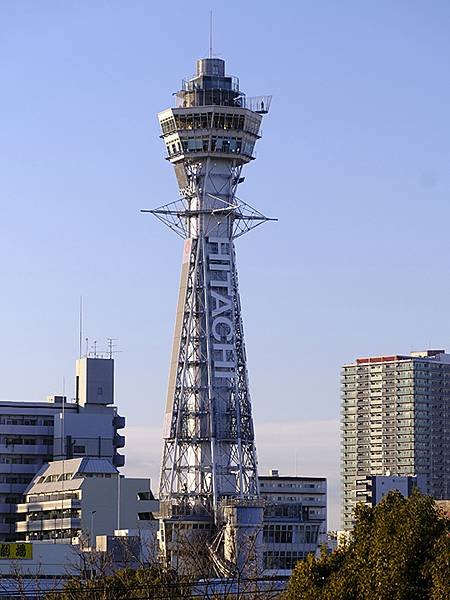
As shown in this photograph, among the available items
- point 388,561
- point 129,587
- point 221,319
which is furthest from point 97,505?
point 388,561

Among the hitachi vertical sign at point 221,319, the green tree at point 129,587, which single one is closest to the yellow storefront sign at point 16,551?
the green tree at point 129,587

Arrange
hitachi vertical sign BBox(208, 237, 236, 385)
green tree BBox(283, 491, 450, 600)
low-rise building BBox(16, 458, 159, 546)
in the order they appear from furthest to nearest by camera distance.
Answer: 1. hitachi vertical sign BBox(208, 237, 236, 385)
2. low-rise building BBox(16, 458, 159, 546)
3. green tree BBox(283, 491, 450, 600)

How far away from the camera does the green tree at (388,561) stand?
60875 millimetres

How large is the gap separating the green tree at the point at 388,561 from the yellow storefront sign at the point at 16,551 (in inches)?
2979

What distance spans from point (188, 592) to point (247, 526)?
325ft

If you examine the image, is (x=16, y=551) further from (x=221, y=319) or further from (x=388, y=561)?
(x=388, y=561)

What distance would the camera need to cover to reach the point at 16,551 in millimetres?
141500

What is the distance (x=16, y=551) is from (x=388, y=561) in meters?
83.5

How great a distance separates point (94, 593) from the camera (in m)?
88.7

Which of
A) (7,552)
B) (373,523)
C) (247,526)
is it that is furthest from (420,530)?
(247,526)

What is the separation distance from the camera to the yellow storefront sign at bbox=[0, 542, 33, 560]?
5500 inches

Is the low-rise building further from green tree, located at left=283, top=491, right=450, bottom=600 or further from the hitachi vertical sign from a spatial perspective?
green tree, located at left=283, top=491, right=450, bottom=600

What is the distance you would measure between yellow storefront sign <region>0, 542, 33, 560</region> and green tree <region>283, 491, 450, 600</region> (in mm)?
75676

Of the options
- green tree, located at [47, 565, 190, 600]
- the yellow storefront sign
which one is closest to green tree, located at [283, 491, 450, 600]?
green tree, located at [47, 565, 190, 600]
